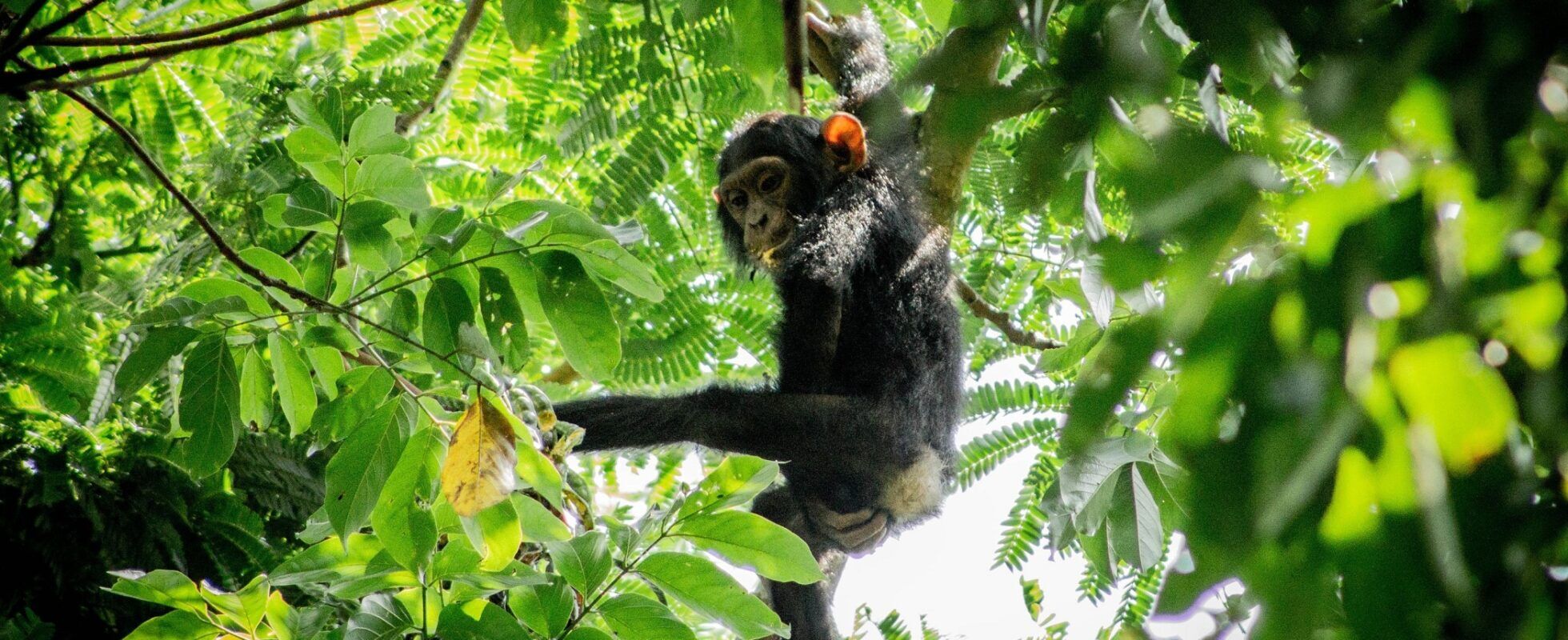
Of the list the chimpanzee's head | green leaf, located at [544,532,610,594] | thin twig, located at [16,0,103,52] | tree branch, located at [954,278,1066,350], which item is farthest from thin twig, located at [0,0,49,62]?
tree branch, located at [954,278,1066,350]

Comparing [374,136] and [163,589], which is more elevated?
[374,136]

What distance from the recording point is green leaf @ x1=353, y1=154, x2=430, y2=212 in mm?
2168

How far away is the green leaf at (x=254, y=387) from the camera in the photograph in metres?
2.32

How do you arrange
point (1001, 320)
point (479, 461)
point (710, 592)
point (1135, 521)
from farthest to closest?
point (1001, 320)
point (1135, 521)
point (710, 592)
point (479, 461)

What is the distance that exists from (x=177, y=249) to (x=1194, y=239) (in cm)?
347

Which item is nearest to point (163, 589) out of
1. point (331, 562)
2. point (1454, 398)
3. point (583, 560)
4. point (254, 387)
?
point (331, 562)

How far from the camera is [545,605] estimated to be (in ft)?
6.56

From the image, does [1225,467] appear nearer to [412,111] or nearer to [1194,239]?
[1194,239]

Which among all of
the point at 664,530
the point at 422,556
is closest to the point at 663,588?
the point at 664,530

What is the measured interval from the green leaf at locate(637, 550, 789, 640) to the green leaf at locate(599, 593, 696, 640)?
1.9 inches

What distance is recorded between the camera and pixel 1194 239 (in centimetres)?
72

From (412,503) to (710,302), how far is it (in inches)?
109

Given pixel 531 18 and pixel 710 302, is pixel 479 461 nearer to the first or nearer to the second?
pixel 531 18

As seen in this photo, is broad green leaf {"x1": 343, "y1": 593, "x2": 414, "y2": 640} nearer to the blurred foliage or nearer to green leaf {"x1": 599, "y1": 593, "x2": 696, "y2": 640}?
the blurred foliage
